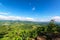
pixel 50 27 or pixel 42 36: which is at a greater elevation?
pixel 50 27

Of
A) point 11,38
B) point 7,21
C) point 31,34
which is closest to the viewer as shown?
point 11,38

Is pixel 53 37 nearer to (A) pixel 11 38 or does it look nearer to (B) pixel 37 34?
(B) pixel 37 34

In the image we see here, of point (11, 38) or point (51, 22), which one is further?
point (51, 22)

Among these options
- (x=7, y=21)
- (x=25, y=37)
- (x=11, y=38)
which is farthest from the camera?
(x=7, y=21)

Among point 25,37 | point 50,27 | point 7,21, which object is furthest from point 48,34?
point 7,21

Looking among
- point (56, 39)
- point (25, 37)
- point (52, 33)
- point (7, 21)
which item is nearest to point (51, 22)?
point (52, 33)

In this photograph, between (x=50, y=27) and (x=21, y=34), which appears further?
(x=50, y=27)

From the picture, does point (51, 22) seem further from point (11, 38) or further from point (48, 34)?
point (11, 38)

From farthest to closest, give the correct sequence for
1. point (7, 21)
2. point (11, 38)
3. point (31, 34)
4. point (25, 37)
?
point (7, 21) < point (31, 34) < point (25, 37) < point (11, 38)

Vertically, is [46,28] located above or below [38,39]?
above
